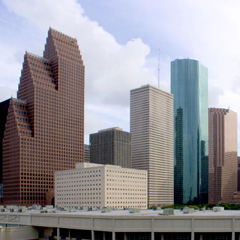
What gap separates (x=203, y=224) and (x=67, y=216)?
2611 centimetres

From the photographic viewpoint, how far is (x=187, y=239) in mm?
70750

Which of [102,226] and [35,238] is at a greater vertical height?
[102,226]

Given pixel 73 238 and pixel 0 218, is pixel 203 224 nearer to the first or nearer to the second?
pixel 73 238

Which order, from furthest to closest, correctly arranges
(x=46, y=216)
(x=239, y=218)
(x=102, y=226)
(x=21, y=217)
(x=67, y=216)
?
(x=21, y=217) < (x=46, y=216) < (x=67, y=216) < (x=102, y=226) < (x=239, y=218)

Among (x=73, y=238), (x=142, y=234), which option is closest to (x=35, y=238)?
(x=73, y=238)

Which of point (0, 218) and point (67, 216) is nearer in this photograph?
point (67, 216)

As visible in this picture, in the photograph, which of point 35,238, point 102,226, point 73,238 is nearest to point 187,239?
point 102,226

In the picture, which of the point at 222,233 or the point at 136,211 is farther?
the point at 136,211

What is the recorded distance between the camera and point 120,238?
72938 mm

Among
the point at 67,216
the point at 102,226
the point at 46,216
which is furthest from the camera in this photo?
the point at 46,216

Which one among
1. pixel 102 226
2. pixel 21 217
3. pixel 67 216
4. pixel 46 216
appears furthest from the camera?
pixel 21 217

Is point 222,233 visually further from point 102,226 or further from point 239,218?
point 102,226

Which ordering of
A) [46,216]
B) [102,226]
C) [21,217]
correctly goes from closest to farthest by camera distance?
1. [102,226]
2. [46,216]
3. [21,217]

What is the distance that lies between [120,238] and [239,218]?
2068cm
